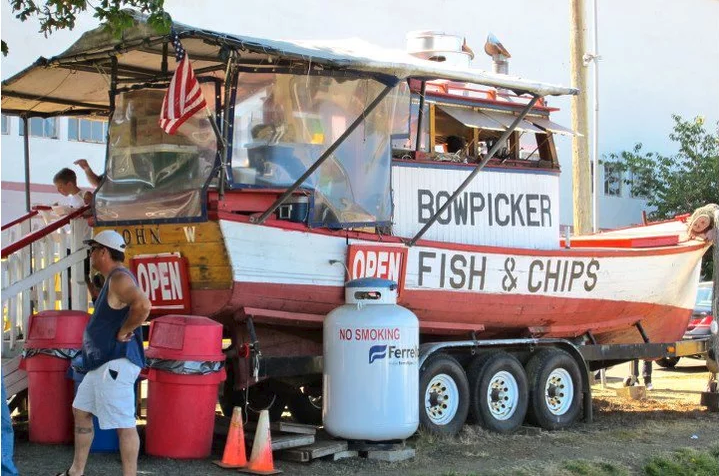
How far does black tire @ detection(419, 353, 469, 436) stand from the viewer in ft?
35.7

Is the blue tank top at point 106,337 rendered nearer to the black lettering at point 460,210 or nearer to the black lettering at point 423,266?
the black lettering at point 423,266

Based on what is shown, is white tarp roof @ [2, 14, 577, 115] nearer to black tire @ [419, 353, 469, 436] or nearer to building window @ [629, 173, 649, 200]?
black tire @ [419, 353, 469, 436]

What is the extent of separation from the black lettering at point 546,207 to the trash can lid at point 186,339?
4651mm

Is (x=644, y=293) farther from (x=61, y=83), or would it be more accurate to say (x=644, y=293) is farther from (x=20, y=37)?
(x=20, y=37)

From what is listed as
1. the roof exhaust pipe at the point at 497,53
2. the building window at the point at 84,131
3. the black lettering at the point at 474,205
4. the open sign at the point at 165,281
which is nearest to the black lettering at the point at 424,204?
the black lettering at the point at 474,205

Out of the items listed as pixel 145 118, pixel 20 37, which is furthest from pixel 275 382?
pixel 20 37

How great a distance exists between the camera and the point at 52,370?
9.77 meters

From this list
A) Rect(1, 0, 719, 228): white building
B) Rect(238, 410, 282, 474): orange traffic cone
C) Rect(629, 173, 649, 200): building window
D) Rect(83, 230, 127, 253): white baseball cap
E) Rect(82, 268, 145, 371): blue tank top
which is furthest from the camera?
Rect(629, 173, 649, 200): building window

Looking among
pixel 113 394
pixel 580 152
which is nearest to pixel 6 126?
pixel 580 152

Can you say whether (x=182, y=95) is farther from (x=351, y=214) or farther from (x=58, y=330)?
(x=58, y=330)

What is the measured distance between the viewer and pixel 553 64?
30875mm

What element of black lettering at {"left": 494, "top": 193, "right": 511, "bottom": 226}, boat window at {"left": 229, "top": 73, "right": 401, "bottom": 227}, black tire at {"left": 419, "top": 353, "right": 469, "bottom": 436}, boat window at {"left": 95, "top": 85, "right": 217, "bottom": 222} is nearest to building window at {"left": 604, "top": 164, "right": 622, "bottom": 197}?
black lettering at {"left": 494, "top": 193, "right": 511, "bottom": 226}

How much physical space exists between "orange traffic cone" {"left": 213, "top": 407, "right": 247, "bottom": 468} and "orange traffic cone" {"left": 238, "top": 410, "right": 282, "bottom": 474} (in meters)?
0.09

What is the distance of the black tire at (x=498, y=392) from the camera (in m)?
11.5
